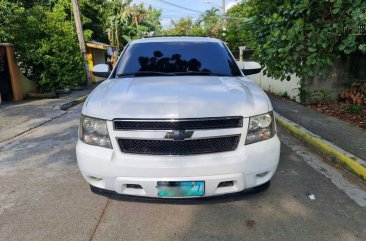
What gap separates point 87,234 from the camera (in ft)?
9.82

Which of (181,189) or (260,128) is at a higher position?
(260,128)

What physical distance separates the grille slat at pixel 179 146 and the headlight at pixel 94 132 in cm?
16

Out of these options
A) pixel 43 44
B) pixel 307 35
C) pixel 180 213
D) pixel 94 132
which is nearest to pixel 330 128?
pixel 307 35

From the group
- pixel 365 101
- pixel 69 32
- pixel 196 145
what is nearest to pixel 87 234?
pixel 196 145

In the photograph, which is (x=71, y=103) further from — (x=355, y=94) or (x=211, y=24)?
(x=211, y=24)

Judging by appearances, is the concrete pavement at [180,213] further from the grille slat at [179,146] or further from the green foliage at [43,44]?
the green foliage at [43,44]

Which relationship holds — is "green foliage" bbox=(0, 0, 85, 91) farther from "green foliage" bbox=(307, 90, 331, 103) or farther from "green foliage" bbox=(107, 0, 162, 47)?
"green foliage" bbox=(107, 0, 162, 47)

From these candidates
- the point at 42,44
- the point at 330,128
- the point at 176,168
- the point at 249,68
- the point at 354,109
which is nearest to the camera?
the point at 176,168

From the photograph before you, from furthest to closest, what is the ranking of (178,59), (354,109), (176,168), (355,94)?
(355,94) → (354,109) → (178,59) → (176,168)

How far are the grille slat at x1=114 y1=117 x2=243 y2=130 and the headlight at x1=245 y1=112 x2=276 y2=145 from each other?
0.63ft

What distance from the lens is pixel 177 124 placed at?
285cm

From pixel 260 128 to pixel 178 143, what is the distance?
780 mm

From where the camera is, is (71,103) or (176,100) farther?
(71,103)

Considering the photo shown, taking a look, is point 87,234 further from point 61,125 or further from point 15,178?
point 61,125
